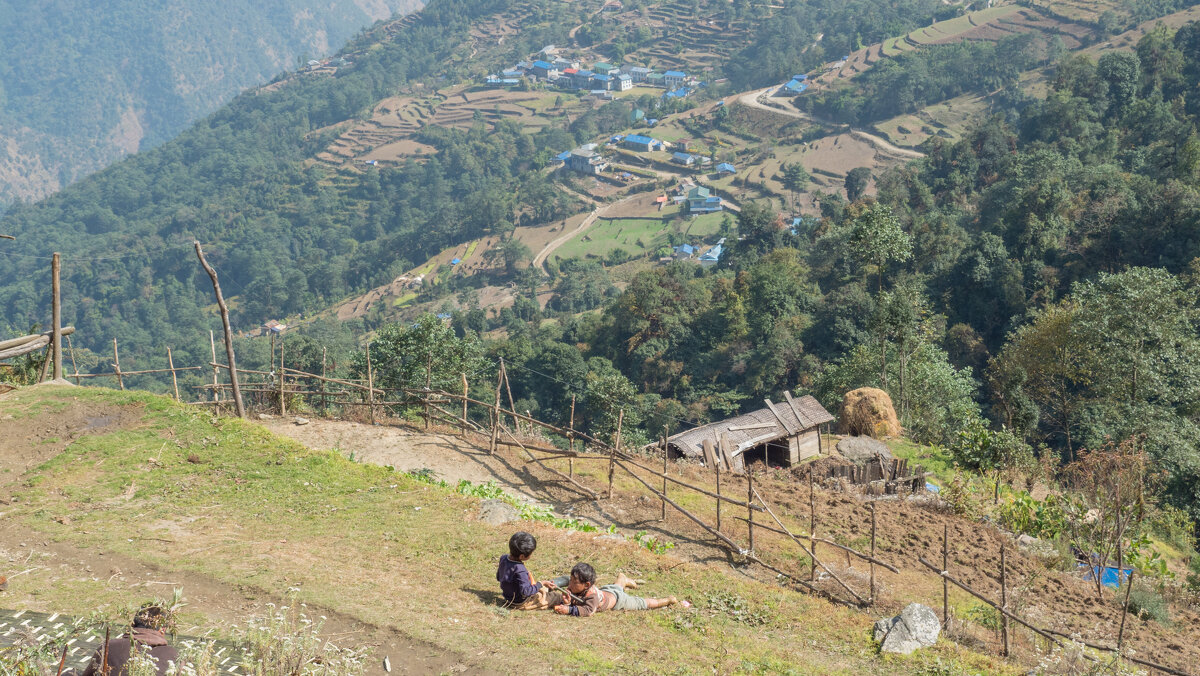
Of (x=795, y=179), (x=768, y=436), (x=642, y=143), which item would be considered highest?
(x=768, y=436)

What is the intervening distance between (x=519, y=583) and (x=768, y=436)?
11548 millimetres

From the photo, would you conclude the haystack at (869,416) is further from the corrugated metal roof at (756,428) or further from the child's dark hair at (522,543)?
the child's dark hair at (522,543)

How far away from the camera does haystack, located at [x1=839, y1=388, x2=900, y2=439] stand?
21.4 m

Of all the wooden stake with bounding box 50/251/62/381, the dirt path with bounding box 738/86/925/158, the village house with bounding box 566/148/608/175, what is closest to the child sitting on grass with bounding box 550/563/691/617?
the wooden stake with bounding box 50/251/62/381

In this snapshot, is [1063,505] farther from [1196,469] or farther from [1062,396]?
[1062,396]

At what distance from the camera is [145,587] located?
880cm

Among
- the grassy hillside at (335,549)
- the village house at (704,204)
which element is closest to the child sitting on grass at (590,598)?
the grassy hillside at (335,549)

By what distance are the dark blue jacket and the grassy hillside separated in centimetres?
22

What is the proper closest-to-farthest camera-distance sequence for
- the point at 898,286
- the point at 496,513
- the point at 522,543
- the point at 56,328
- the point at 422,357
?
the point at 522,543 → the point at 496,513 → the point at 56,328 → the point at 422,357 → the point at 898,286

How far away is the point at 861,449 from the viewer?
60.3 feet

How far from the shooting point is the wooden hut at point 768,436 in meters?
18.4

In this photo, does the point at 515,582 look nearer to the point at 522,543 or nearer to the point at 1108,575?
the point at 522,543

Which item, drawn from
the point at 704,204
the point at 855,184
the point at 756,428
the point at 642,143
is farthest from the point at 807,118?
the point at 756,428

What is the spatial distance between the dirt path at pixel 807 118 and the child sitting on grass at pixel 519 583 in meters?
80.1
